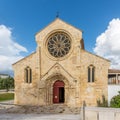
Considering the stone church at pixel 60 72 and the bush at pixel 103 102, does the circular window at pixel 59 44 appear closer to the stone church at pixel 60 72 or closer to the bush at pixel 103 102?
the stone church at pixel 60 72

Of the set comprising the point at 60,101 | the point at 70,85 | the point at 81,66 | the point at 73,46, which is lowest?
the point at 60,101

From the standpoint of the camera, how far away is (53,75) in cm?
2831

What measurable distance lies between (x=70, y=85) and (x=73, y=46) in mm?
4808

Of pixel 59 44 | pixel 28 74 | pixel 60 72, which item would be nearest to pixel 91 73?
pixel 60 72

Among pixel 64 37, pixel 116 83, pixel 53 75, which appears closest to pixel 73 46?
pixel 64 37

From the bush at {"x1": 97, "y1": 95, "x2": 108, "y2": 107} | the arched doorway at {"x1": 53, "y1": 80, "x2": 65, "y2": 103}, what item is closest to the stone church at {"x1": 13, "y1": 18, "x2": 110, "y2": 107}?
the arched doorway at {"x1": 53, "y1": 80, "x2": 65, "y2": 103}

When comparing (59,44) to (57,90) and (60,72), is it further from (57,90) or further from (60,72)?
Result: (57,90)

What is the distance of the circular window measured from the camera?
94.7 ft

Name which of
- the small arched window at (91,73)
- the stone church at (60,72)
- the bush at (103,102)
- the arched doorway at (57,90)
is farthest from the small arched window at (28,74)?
the bush at (103,102)

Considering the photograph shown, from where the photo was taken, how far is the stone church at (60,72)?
89.1 feet

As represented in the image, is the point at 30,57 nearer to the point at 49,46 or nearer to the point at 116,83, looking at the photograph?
the point at 49,46

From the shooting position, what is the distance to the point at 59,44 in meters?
29.2

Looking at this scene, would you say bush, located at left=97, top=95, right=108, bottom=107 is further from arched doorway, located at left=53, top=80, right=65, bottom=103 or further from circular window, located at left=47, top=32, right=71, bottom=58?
circular window, located at left=47, top=32, right=71, bottom=58

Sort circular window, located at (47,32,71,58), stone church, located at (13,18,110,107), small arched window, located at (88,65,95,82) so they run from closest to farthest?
stone church, located at (13,18,110,107) < small arched window, located at (88,65,95,82) < circular window, located at (47,32,71,58)
